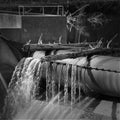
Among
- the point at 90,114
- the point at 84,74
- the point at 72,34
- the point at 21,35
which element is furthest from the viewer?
the point at 72,34

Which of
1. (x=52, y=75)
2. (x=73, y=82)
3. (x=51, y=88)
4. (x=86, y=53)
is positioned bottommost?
(x=51, y=88)

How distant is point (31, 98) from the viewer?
20.3ft

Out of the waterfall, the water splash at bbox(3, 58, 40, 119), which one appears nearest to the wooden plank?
the waterfall

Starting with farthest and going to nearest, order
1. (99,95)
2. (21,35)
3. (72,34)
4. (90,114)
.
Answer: (72,34) < (21,35) < (99,95) < (90,114)

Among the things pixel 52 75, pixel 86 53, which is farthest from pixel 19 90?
pixel 86 53

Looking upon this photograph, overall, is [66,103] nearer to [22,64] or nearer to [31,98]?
[31,98]

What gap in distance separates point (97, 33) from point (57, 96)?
8.43 metres

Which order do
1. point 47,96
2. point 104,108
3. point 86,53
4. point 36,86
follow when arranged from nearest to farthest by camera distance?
point 104,108 < point 86,53 < point 47,96 < point 36,86

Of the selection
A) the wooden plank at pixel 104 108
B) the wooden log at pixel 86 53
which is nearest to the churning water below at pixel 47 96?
the wooden plank at pixel 104 108

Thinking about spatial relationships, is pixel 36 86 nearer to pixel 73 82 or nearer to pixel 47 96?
pixel 47 96

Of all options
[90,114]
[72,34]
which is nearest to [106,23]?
[72,34]

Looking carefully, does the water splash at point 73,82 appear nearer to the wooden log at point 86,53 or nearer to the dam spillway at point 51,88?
the dam spillway at point 51,88

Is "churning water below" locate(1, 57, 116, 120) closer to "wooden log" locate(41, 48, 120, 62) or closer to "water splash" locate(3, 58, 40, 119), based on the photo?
"water splash" locate(3, 58, 40, 119)

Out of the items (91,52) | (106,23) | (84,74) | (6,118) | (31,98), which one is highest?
(106,23)
